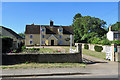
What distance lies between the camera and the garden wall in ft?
29.7

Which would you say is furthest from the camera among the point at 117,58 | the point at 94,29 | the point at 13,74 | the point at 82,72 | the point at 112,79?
the point at 94,29

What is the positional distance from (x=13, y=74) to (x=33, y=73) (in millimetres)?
1158

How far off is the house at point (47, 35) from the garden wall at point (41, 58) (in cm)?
2934

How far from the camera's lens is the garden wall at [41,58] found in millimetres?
9047

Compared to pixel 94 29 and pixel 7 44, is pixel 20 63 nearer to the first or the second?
pixel 7 44

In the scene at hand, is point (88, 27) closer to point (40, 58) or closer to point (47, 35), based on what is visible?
point (47, 35)

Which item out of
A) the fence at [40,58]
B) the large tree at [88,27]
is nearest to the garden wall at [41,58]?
the fence at [40,58]

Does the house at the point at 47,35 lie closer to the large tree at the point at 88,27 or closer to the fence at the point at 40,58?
the large tree at the point at 88,27

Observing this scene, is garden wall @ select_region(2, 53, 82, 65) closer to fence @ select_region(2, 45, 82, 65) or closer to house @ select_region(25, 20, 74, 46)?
fence @ select_region(2, 45, 82, 65)

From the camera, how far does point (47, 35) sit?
131ft

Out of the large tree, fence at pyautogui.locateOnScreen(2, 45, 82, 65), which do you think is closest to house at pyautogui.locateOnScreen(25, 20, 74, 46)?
the large tree

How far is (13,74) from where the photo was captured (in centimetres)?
631

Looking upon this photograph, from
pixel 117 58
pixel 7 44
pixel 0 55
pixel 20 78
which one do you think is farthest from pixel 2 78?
pixel 117 58

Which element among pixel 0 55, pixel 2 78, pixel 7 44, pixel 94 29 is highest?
pixel 94 29
